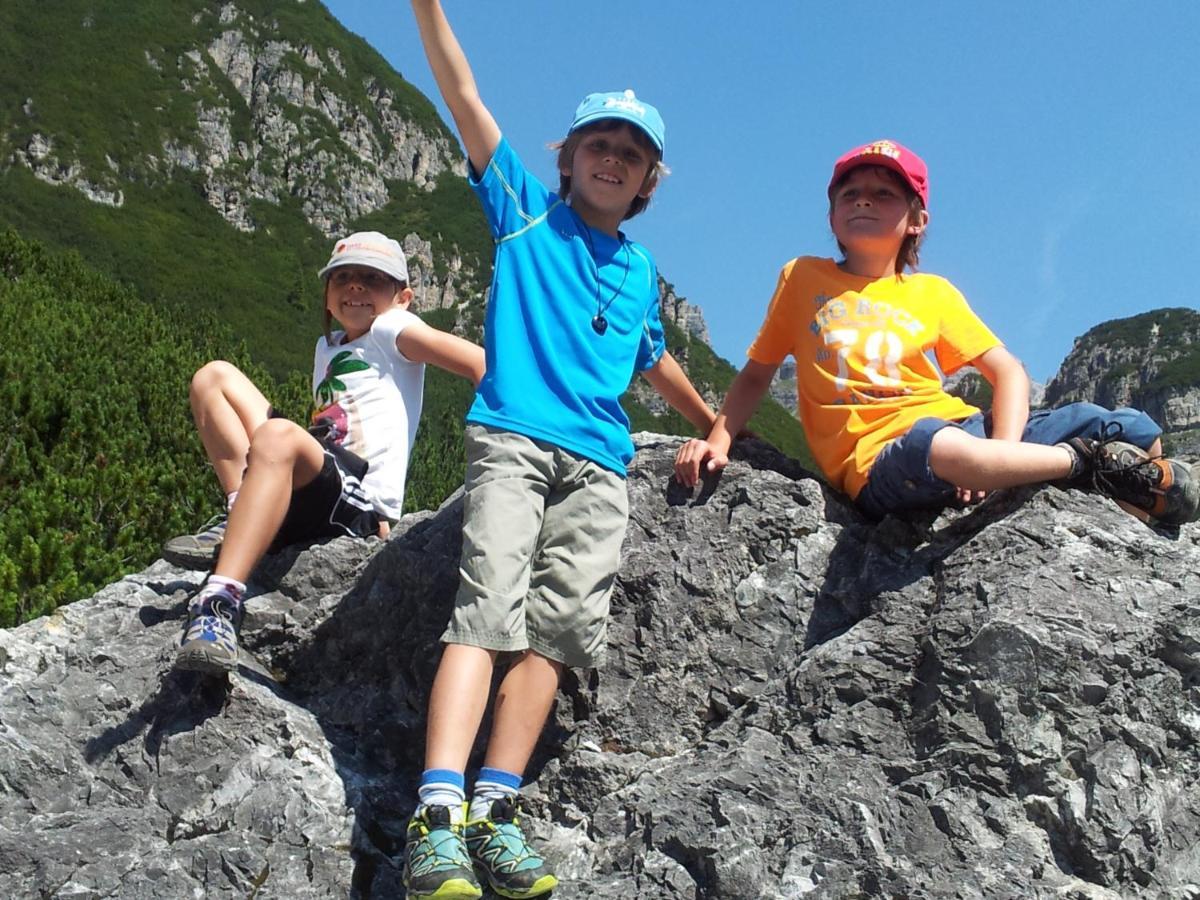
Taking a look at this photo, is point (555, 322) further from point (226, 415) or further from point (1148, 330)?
point (1148, 330)

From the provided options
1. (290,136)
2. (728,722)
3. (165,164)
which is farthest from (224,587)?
(290,136)

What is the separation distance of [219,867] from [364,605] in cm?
112

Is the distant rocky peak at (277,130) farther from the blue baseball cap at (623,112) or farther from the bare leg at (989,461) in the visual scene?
the bare leg at (989,461)

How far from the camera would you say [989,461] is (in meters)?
3.20

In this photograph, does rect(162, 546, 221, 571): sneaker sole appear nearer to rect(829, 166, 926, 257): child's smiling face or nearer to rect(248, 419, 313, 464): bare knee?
rect(248, 419, 313, 464): bare knee

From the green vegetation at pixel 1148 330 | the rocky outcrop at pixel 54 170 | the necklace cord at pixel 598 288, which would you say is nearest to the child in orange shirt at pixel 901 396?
the necklace cord at pixel 598 288

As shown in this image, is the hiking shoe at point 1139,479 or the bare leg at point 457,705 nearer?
the bare leg at point 457,705

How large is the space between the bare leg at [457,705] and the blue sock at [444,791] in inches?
0.8

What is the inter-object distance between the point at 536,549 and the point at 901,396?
1.50m

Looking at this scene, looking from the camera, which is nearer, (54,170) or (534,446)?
(534,446)

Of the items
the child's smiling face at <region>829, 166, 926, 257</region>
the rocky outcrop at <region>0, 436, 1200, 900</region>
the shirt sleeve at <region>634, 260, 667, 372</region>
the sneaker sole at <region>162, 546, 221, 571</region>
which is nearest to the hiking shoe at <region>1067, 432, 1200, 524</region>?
the rocky outcrop at <region>0, 436, 1200, 900</region>

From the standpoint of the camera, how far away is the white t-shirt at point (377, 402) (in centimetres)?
419

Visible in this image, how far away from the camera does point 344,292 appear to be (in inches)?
172

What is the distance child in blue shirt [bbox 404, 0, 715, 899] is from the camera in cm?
266
